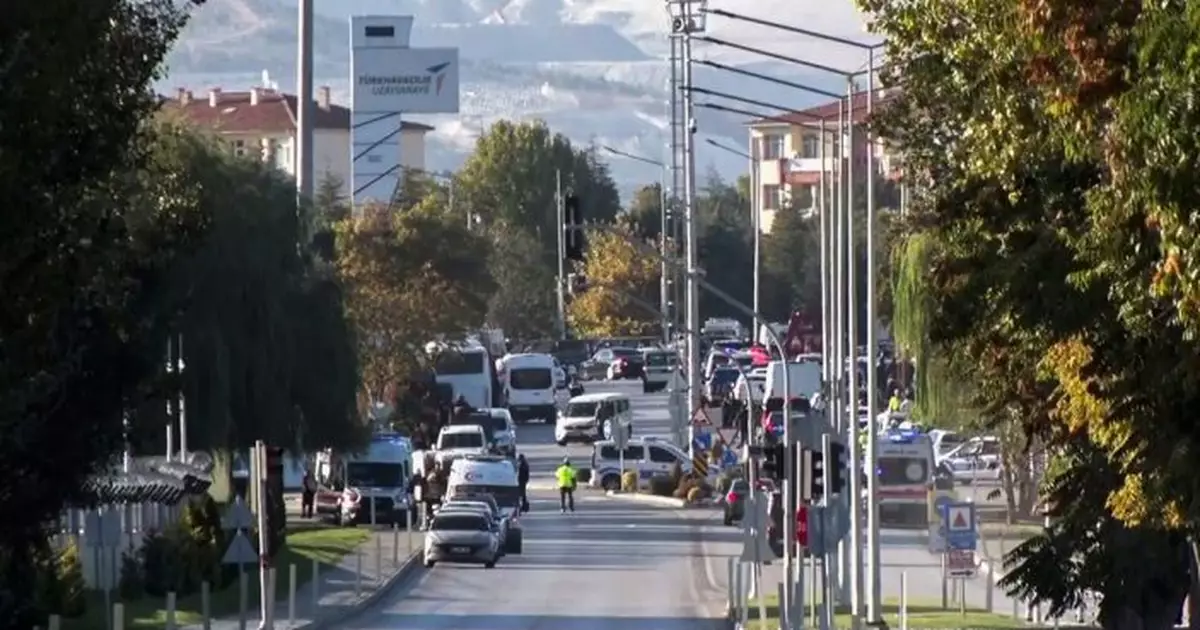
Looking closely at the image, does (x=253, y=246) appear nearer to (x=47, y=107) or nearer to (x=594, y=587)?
(x=594, y=587)

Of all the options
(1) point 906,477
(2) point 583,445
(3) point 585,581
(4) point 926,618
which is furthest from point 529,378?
(4) point 926,618

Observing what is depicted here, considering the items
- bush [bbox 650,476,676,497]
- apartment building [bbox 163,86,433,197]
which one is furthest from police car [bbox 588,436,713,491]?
apartment building [bbox 163,86,433,197]

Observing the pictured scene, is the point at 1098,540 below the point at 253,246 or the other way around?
below

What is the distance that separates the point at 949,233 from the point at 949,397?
28.8 metres

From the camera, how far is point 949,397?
52250 mm

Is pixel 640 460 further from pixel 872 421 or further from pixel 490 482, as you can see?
pixel 872 421

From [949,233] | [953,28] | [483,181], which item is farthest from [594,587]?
[483,181]

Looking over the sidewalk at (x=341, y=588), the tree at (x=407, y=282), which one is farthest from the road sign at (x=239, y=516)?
the tree at (x=407, y=282)

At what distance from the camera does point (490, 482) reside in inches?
2482

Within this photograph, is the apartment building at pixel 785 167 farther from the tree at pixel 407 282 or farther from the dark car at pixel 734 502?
the dark car at pixel 734 502

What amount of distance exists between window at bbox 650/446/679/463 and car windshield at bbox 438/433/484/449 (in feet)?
17.5

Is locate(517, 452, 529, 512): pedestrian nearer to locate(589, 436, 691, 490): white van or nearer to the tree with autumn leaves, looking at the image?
locate(589, 436, 691, 490): white van

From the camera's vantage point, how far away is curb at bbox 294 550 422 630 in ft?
133

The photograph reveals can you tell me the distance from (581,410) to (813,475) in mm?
59617
